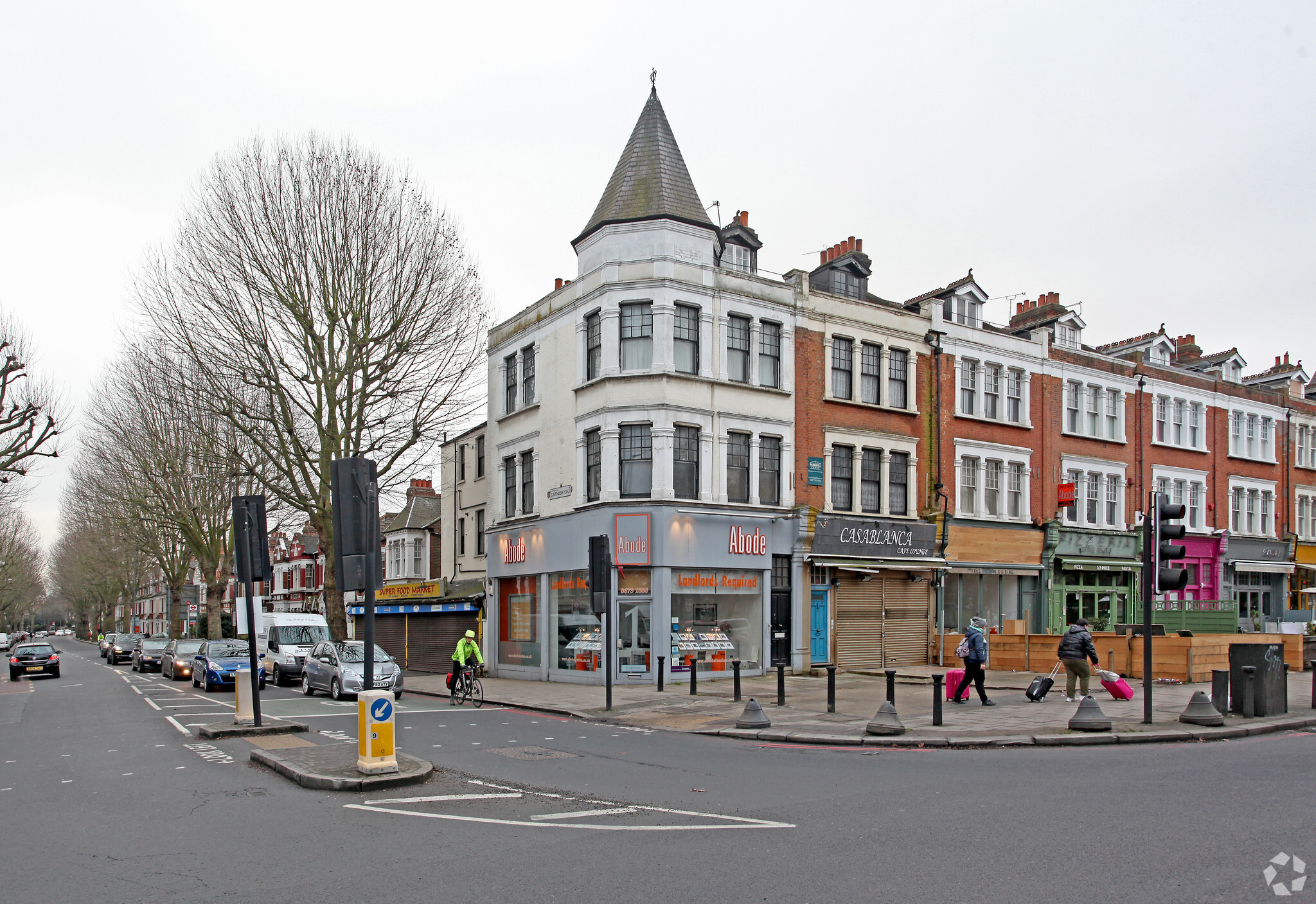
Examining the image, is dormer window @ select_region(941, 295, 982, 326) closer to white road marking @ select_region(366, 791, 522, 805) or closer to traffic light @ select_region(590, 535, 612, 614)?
traffic light @ select_region(590, 535, 612, 614)

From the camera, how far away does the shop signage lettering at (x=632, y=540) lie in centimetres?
2489

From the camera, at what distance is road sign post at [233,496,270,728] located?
1562 centimetres

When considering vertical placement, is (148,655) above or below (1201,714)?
below

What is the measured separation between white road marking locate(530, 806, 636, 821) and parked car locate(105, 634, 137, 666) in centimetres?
5033

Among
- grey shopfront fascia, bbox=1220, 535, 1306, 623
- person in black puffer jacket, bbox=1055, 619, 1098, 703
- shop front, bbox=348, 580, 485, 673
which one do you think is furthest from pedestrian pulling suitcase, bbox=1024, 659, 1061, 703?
grey shopfront fascia, bbox=1220, 535, 1306, 623

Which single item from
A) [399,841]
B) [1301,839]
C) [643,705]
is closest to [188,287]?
[643,705]

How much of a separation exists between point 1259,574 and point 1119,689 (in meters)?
28.1

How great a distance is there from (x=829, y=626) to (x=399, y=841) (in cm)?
2112

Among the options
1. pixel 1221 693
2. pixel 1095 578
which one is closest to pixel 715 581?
pixel 1221 693

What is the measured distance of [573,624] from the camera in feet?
88.7

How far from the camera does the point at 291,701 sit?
902 inches

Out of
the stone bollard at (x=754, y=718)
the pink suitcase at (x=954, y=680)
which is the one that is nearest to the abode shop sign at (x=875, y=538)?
the pink suitcase at (x=954, y=680)

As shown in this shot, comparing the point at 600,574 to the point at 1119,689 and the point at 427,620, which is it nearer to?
the point at 1119,689

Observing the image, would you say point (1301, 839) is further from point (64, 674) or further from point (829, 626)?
point (64, 674)
